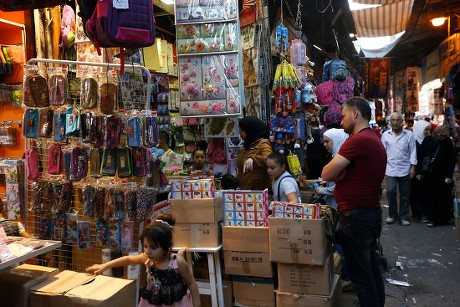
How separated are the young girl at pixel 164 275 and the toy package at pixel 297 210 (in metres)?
1.03

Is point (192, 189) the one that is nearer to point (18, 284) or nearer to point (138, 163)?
point (138, 163)

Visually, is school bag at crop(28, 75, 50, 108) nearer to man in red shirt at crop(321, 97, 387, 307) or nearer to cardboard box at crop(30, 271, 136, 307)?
cardboard box at crop(30, 271, 136, 307)

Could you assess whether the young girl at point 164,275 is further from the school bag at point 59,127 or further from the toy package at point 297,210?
the school bag at point 59,127

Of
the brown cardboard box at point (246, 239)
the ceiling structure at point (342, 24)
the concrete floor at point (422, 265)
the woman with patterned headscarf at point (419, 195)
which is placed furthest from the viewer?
the ceiling structure at point (342, 24)

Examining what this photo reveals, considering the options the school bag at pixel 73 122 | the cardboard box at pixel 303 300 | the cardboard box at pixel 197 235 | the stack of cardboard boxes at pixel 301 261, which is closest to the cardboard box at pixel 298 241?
the stack of cardboard boxes at pixel 301 261

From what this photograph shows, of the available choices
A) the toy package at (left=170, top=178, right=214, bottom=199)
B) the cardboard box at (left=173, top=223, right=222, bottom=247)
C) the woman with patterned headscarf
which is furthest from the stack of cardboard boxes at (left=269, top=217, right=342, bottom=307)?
the woman with patterned headscarf

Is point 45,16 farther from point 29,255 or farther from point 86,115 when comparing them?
point 29,255

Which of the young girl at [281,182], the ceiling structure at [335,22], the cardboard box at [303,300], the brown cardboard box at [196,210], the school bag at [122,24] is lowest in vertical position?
the cardboard box at [303,300]

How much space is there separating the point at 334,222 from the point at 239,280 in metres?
1.04

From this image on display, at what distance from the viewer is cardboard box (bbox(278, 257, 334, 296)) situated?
3604 mm

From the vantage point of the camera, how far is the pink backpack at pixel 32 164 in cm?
404

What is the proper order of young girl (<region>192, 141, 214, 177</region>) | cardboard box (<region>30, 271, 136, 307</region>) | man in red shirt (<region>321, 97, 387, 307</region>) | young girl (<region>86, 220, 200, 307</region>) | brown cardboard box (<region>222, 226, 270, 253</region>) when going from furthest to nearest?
young girl (<region>192, 141, 214, 177</region>)
brown cardboard box (<region>222, 226, 270, 253</region>)
man in red shirt (<region>321, 97, 387, 307</region>)
young girl (<region>86, 220, 200, 307</region>)
cardboard box (<region>30, 271, 136, 307</region>)

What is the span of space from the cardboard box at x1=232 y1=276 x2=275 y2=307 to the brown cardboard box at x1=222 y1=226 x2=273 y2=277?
0.11 meters

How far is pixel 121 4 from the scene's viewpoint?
3010 mm
